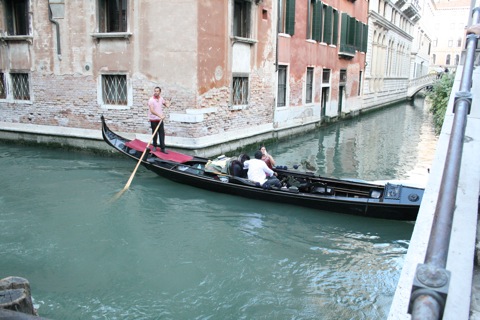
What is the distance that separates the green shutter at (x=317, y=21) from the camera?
13241 mm

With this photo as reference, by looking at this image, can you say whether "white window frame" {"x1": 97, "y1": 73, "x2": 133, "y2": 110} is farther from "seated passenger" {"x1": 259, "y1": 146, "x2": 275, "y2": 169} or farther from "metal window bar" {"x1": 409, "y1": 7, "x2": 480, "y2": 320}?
"metal window bar" {"x1": 409, "y1": 7, "x2": 480, "y2": 320}

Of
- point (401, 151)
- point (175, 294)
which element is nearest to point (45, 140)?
point (175, 294)

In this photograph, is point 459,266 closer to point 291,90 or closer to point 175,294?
point 175,294

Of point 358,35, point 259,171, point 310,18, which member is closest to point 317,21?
point 310,18

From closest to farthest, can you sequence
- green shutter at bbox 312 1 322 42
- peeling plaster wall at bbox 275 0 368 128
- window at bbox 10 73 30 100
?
window at bbox 10 73 30 100 < peeling plaster wall at bbox 275 0 368 128 < green shutter at bbox 312 1 322 42

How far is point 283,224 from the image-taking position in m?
5.80

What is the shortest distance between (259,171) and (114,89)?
4.23 meters

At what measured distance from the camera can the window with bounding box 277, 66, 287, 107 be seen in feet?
38.7

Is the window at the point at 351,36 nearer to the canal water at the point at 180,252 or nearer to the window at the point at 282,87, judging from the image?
the window at the point at 282,87

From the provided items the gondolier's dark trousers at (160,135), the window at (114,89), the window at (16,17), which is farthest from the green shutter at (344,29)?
the window at (16,17)

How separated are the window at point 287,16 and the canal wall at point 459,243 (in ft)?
30.4

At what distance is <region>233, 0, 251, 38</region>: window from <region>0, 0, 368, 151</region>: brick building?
0.8 inches

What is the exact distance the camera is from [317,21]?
528 inches

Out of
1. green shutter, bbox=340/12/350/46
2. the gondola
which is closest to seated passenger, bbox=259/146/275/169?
the gondola
